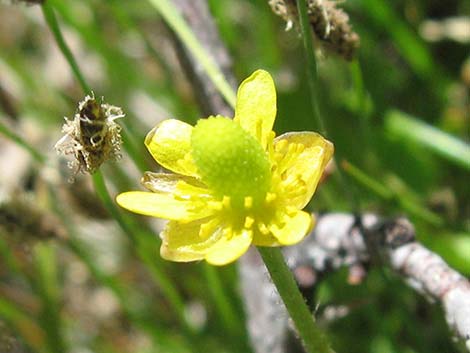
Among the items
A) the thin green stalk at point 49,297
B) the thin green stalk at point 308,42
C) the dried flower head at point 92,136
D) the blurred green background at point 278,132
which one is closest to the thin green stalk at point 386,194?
the blurred green background at point 278,132

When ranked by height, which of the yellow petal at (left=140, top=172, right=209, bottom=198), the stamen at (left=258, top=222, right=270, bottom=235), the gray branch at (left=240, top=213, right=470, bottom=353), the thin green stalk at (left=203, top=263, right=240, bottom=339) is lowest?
the thin green stalk at (left=203, top=263, right=240, bottom=339)

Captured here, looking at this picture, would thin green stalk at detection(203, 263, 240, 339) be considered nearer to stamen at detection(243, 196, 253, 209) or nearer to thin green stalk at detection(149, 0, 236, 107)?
thin green stalk at detection(149, 0, 236, 107)

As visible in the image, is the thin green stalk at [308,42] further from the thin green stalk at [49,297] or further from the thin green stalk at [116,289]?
the thin green stalk at [49,297]

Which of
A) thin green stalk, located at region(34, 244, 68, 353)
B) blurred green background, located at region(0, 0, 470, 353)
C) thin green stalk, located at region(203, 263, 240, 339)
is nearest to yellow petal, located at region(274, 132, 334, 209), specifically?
blurred green background, located at region(0, 0, 470, 353)

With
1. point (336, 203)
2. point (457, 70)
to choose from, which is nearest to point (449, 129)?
point (457, 70)

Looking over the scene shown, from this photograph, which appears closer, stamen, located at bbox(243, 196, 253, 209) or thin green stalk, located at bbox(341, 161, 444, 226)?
stamen, located at bbox(243, 196, 253, 209)

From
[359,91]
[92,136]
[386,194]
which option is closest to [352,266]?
[386,194]
